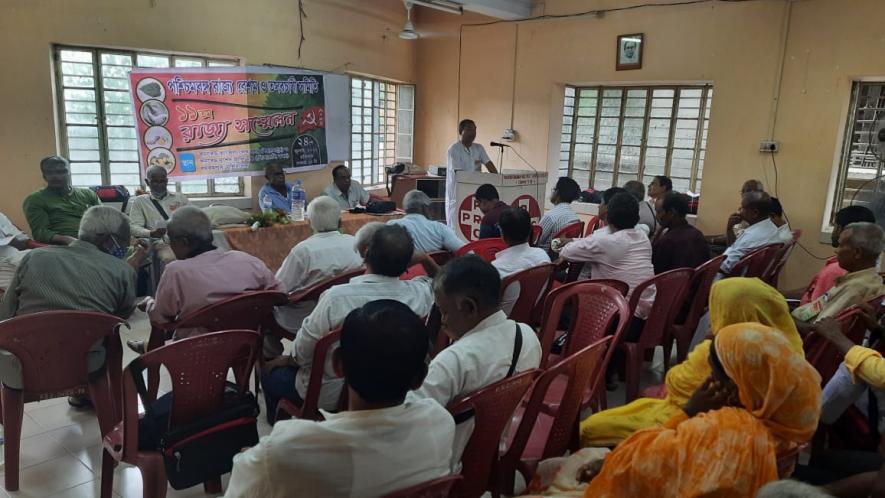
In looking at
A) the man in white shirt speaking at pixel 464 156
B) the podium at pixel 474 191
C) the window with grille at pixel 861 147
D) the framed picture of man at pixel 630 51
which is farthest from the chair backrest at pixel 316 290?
the window with grille at pixel 861 147

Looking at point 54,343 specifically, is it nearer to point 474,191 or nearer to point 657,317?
point 657,317

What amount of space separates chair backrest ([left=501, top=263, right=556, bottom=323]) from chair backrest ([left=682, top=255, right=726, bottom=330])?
93 cm

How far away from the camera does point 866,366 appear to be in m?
1.89

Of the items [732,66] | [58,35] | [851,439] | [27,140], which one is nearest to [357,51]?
[58,35]

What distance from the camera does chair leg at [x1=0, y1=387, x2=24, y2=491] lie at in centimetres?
235

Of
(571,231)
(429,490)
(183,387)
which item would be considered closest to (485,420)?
(429,490)

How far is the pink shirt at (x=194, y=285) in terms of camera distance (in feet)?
8.27

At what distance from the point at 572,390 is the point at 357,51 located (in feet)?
21.8

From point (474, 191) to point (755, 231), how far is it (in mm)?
2368

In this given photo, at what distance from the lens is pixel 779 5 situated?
551cm

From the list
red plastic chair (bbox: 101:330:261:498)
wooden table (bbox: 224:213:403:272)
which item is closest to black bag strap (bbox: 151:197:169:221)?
wooden table (bbox: 224:213:403:272)

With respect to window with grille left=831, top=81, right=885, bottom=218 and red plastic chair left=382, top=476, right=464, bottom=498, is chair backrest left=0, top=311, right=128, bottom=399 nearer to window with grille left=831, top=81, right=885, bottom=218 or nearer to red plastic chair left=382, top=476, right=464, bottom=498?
red plastic chair left=382, top=476, right=464, bottom=498

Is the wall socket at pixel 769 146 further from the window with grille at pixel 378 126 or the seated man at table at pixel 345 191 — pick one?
the window with grille at pixel 378 126

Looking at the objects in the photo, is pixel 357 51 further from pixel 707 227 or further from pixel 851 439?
pixel 851 439
